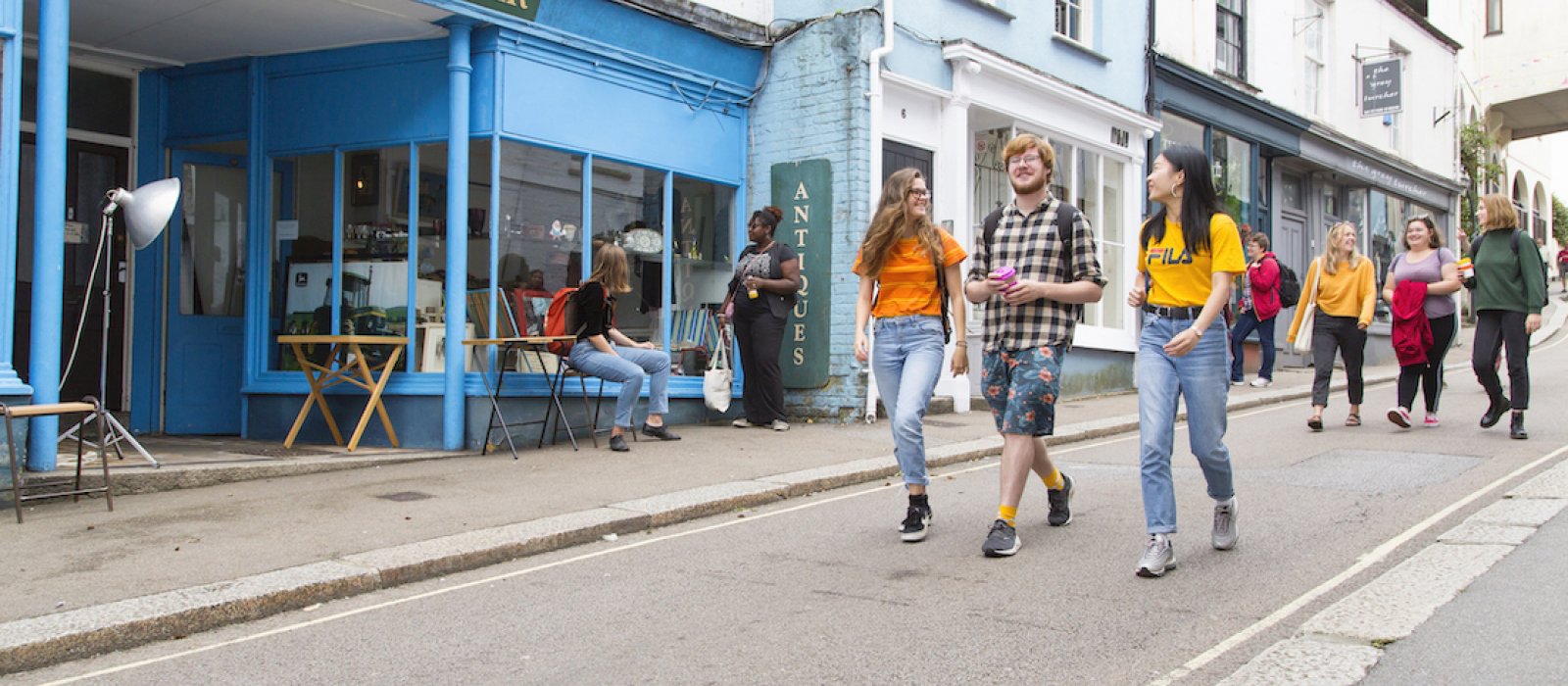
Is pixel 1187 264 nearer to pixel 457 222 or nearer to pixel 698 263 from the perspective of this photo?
pixel 457 222

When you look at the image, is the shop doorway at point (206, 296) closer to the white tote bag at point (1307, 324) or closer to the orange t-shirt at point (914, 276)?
the orange t-shirt at point (914, 276)

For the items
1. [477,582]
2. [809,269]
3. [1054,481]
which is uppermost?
[809,269]

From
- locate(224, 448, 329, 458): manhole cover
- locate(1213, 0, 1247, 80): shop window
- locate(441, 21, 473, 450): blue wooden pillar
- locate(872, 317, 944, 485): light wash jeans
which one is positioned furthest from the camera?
locate(1213, 0, 1247, 80): shop window

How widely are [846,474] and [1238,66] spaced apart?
44.5 ft

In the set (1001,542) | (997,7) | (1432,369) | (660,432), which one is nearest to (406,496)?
(660,432)

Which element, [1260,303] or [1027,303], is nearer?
[1027,303]

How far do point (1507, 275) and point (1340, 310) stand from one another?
53.2 inches

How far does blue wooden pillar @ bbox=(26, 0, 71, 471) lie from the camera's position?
6.98m

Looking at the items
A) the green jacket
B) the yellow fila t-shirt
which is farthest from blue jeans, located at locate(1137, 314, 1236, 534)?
the green jacket

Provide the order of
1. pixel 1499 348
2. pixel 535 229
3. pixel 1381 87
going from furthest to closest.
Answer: pixel 1381 87 < pixel 535 229 < pixel 1499 348

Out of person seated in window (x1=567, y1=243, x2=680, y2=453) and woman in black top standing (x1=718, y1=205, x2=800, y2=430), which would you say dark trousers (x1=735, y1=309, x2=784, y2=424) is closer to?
woman in black top standing (x1=718, y1=205, x2=800, y2=430)

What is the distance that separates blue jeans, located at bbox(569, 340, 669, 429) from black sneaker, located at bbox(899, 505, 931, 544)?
12.3 feet

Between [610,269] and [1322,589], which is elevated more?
[610,269]

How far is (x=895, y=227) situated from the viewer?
5.91 meters
